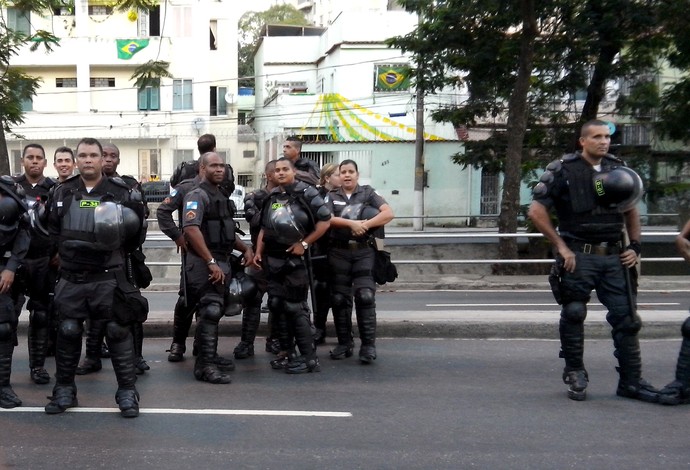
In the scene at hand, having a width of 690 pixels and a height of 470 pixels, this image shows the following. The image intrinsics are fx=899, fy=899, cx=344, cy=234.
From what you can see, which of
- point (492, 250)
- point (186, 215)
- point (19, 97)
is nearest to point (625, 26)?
point (492, 250)

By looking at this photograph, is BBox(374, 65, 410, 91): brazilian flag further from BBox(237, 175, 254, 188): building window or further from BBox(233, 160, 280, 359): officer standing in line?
BBox(233, 160, 280, 359): officer standing in line

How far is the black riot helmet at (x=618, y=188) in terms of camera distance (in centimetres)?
664

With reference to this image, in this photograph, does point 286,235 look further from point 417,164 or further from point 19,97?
point 417,164

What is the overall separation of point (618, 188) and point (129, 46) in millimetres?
36322

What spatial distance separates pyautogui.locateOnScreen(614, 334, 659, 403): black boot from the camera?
22.5ft

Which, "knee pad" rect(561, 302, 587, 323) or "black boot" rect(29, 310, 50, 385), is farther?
"black boot" rect(29, 310, 50, 385)

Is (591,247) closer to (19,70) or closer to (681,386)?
(681,386)

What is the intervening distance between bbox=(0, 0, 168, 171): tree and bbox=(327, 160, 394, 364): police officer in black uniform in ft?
16.8

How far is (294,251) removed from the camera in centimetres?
784

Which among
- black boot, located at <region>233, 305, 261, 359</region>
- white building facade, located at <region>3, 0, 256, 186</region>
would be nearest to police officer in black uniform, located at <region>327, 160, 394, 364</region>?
black boot, located at <region>233, 305, 261, 359</region>

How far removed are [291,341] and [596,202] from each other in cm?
304

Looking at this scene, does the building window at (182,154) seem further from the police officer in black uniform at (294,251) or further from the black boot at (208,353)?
the black boot at (208,353)

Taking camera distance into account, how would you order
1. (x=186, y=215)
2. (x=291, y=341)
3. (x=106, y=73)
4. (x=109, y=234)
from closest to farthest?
(x=109, y=234), (x=186, y=215), (x=291, y=341), (x=106, y=73)

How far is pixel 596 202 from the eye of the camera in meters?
6.79
